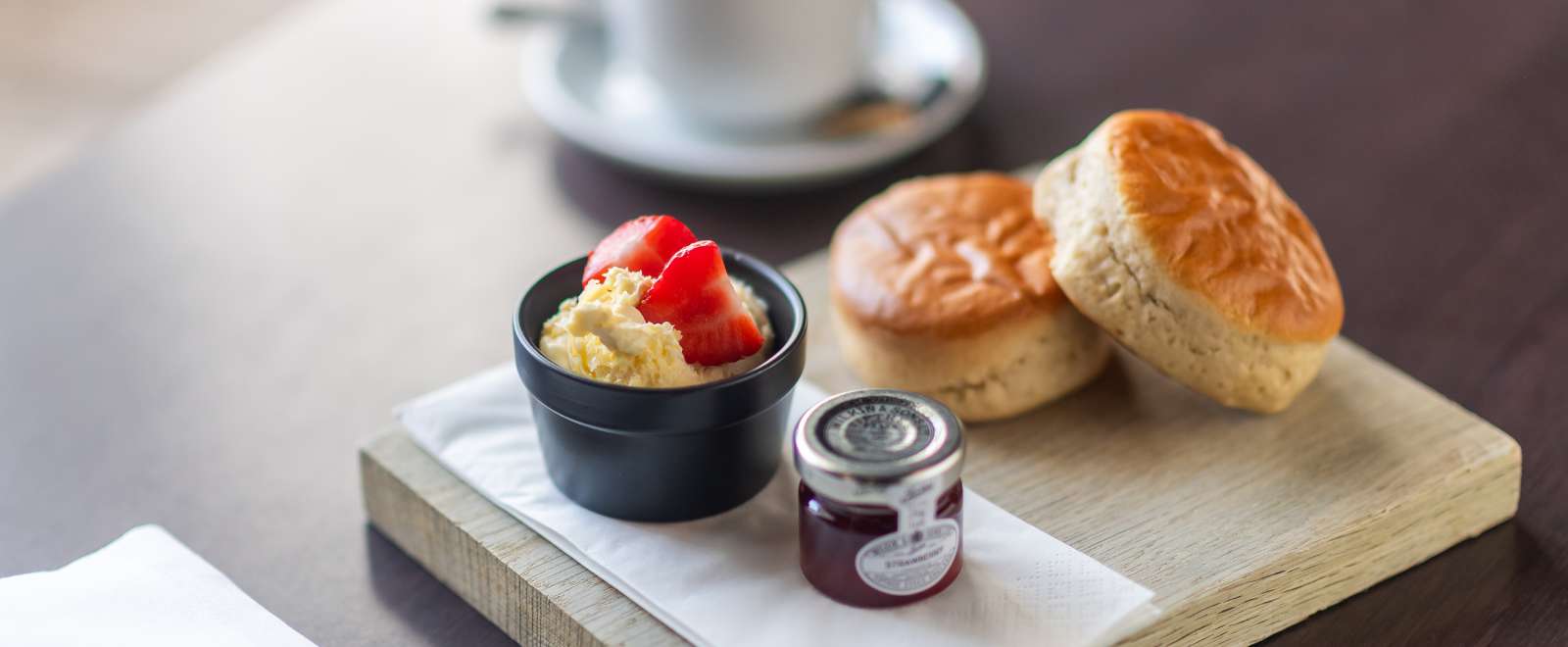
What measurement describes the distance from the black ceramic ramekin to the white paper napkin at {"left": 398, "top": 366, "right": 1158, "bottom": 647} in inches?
1.0

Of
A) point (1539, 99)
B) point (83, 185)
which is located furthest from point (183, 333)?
point (1539, 99)

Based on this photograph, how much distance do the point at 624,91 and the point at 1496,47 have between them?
1.39 metres

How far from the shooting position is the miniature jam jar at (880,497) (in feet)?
3.47

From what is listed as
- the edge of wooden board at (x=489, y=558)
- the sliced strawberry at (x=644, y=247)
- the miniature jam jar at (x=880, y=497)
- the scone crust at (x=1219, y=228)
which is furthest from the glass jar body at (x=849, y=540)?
the scone crust at (x=1219, y=228)

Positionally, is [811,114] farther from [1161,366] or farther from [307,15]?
[307,15]

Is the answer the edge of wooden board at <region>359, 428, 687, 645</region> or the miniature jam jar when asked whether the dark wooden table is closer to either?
the edge of wooden board at <region>359, 428, 687, 645</region>

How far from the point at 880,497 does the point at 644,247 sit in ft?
1.03

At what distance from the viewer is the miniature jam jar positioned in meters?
→ 1.06

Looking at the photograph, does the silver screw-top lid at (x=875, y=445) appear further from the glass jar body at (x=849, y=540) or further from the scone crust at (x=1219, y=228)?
the scone crust at (x=1219, y=228)

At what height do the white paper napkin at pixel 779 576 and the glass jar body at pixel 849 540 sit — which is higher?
the glass jar body at pixel 849 540

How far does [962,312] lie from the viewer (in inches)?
52.5

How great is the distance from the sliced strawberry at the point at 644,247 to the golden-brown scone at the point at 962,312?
0.24m

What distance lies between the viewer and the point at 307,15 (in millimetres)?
2492

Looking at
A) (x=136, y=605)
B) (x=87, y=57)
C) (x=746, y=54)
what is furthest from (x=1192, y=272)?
(x=87, y=57)
